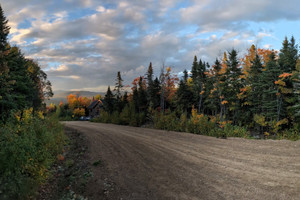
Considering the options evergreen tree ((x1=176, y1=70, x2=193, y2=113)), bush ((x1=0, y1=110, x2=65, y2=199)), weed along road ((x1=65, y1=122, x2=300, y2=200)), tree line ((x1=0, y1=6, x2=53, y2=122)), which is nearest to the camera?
bush ((x1=0, y1=110, x2=65, y2=199))

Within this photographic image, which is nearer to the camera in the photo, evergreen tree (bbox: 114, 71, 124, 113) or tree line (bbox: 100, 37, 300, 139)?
tree line (bbox: 100, 37, 300, 139)

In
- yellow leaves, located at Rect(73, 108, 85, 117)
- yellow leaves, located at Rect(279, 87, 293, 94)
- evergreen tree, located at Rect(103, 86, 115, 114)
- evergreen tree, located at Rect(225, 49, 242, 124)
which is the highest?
evergreen tree, located at Rect(225, 49, 242, 124)

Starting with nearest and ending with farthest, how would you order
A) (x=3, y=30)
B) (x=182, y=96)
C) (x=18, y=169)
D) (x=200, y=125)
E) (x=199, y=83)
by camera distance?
(x=18, y=169)
(x=200, y=125)
(x=3, y=30)
(x=182, y=96)
(x=199, y=83)

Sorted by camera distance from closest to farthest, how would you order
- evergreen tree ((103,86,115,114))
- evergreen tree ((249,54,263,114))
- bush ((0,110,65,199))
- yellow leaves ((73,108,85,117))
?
bush ((0,110,65,199)), evergreen tree ((249,54,263,114)), evergreen tree ((103,86,115,114)), yellow leaves ((73,108,85,117))

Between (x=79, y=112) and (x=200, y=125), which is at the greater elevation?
(x=200, y=125)

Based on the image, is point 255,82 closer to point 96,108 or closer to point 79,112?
point 96,108

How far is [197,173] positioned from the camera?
691cm

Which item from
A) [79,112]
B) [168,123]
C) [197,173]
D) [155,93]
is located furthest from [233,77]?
[79,112]

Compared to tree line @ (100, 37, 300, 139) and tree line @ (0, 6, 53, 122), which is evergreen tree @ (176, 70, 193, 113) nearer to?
tree line @ (100, 37, 300, 139)

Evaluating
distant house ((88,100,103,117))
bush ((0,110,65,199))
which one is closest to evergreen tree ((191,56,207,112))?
bush ((0,110,65,199))

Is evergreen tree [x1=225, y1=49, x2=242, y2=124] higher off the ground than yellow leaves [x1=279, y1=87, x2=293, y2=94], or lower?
higher

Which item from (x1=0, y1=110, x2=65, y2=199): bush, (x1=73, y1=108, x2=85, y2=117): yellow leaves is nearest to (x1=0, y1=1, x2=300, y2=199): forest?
(x1=0, y1=110, x2=65, y2=199): bush

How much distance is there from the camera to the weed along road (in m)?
5.43

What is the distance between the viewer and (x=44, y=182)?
6.53 meters
